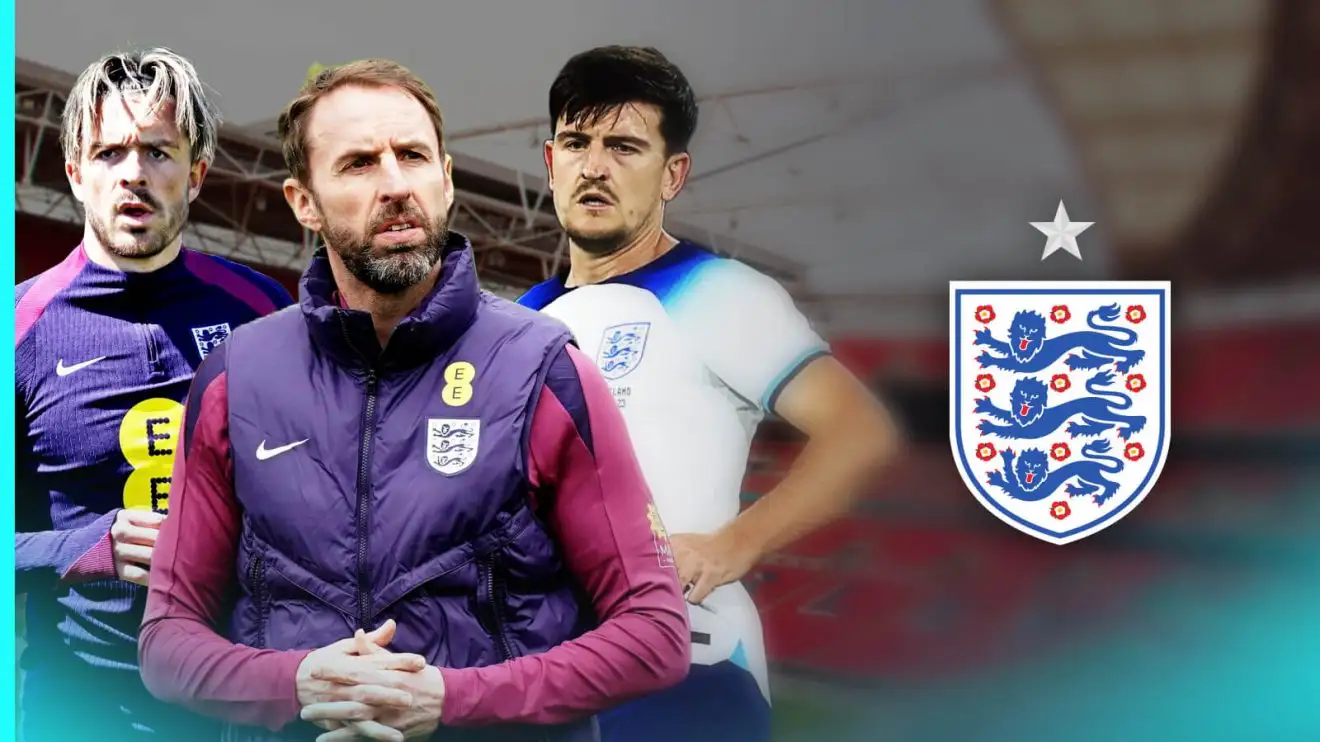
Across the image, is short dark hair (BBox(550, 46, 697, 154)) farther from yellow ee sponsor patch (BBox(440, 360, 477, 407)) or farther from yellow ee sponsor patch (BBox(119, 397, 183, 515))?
yellow ee sponsor patch (BBox(119, 397, 183, 515))

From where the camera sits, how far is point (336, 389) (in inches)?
107

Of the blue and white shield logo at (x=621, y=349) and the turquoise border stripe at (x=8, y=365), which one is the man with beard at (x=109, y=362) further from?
the blue and white shield logo at (x=621, y=349)

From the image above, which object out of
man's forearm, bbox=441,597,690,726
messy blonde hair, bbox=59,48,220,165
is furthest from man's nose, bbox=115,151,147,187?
man's forearm, bbox=441,597,690,726

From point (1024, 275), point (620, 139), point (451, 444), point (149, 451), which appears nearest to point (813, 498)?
point (1024, 275)

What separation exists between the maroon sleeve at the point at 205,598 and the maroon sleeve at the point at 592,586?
1.28ft

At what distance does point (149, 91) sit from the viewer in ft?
10.2

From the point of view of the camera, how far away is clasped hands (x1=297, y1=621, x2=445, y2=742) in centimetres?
259

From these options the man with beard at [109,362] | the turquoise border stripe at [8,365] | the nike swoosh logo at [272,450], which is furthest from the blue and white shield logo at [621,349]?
the turquoise border stripe at [8,365]

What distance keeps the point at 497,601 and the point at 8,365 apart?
1393mm

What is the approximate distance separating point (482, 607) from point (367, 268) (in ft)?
2.42

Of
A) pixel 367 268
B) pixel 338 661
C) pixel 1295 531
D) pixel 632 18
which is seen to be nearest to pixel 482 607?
pixel 338 661

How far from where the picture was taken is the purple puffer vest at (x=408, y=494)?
2611 millimetres

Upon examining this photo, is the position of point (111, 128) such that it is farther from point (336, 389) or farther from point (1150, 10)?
point (1150, 10)

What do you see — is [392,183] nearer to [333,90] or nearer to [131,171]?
[333,90]
